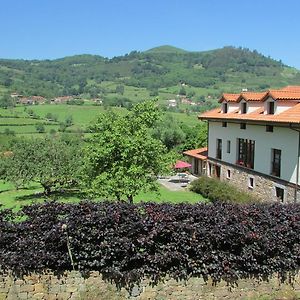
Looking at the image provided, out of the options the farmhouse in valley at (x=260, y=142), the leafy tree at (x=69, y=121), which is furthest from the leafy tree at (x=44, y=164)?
the leafy tree at (x=69, y=121)

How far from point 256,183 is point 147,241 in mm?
19802

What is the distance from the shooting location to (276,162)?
26.6 m

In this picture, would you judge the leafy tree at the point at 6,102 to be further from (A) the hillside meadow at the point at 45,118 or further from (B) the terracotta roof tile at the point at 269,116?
(B) the terracotta roof tile at the point at 269,116

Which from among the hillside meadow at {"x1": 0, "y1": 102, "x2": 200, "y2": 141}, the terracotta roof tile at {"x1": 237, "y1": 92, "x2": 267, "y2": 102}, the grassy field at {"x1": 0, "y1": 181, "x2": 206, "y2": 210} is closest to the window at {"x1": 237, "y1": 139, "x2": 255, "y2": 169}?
the terracotta roof tile at {"x1": 237, "y1": 92, "x2": 267, "y2": 102}

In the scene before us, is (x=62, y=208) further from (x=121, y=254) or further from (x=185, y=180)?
(x=185, y=180)

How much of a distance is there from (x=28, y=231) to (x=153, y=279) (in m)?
3.43

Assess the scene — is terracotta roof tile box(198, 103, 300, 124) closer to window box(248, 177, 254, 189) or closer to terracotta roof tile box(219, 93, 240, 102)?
terracotta roof tile box(219, 93, 240, 102)

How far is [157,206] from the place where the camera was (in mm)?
→ 11398

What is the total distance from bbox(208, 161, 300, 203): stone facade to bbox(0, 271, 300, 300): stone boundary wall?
46.7 ft

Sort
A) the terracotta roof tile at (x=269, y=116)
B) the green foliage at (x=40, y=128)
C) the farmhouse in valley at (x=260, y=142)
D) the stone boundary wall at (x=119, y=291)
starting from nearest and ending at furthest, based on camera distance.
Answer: the stone boundary wall at (x=119, y=291)
the terracotta roof tile at (x=269, y=116)
the farmhouse in valley at (x=260, y=142)
the green foliage at (x=40, y=128)

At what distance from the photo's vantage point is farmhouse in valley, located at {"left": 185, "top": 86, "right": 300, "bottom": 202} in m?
25.0

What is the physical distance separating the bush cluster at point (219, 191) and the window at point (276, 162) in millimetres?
2191

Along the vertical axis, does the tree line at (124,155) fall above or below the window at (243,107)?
below

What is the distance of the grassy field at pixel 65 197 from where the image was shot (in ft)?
101
